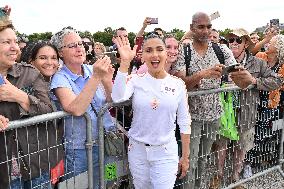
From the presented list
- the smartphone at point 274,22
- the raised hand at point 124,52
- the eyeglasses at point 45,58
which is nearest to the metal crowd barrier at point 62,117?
the raised hand at point 124,52

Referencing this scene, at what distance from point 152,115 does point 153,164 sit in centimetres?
45

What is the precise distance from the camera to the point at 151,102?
3443 mm

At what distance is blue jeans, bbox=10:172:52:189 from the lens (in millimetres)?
3189

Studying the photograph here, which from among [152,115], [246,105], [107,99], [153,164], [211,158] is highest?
[107,99]

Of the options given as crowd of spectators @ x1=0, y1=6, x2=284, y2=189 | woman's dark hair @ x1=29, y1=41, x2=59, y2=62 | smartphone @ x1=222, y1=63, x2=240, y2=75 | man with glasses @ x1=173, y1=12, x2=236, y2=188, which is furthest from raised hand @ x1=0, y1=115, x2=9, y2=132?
smartphone @ x1=222, y1=63, x2=240, y2=75

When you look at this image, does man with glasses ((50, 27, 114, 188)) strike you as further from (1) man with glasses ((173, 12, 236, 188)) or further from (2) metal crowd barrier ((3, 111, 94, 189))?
(1) man with glasses ((173, 12, 236, 188))

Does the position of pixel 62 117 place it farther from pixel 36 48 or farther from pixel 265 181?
pixel 265 181

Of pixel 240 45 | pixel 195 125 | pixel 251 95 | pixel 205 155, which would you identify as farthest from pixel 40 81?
pixel 240 45

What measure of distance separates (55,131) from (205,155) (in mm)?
2036

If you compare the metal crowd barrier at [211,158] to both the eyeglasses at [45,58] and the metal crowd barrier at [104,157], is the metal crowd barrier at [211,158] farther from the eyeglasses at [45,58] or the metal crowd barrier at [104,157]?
the eyeglasses at [45,58]

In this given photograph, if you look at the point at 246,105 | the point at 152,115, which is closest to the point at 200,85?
the point at 246,105

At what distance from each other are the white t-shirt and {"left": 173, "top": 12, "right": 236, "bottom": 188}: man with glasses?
76cm

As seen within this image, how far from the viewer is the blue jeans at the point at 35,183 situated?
3189 mm

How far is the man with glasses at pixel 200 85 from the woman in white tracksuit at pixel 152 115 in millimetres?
764
